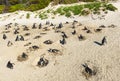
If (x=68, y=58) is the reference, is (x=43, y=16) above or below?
below

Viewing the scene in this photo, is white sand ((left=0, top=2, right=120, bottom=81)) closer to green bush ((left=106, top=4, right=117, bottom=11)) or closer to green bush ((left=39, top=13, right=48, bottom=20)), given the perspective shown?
green bush ((left=106, top=4, right=117, bottom=11))

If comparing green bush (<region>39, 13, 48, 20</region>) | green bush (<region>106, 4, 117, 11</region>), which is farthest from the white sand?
green bush (<region>39, 13, 48, 20</region>)

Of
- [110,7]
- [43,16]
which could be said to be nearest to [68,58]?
[110,7]

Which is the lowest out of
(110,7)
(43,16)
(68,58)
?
(43,16)

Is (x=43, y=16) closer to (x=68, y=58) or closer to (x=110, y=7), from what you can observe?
(x=110, y=7)

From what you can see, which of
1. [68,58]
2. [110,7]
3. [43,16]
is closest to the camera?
[68,58]

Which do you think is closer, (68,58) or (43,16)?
(68,58)

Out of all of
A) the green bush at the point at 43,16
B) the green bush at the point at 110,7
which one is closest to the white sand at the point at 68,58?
the green bush at the point at 110,7

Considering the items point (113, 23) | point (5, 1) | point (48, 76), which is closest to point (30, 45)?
point (48, 76)

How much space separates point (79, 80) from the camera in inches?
961

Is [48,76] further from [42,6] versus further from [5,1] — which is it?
[5,1]

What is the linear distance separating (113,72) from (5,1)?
233 ft

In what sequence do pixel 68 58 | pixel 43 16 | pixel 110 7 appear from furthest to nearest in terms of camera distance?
pixel 43 16 < pixel 110 7 < pixel 68 58

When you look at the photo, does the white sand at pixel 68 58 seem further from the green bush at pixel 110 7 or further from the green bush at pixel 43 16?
the green bush at pixel 43 16
